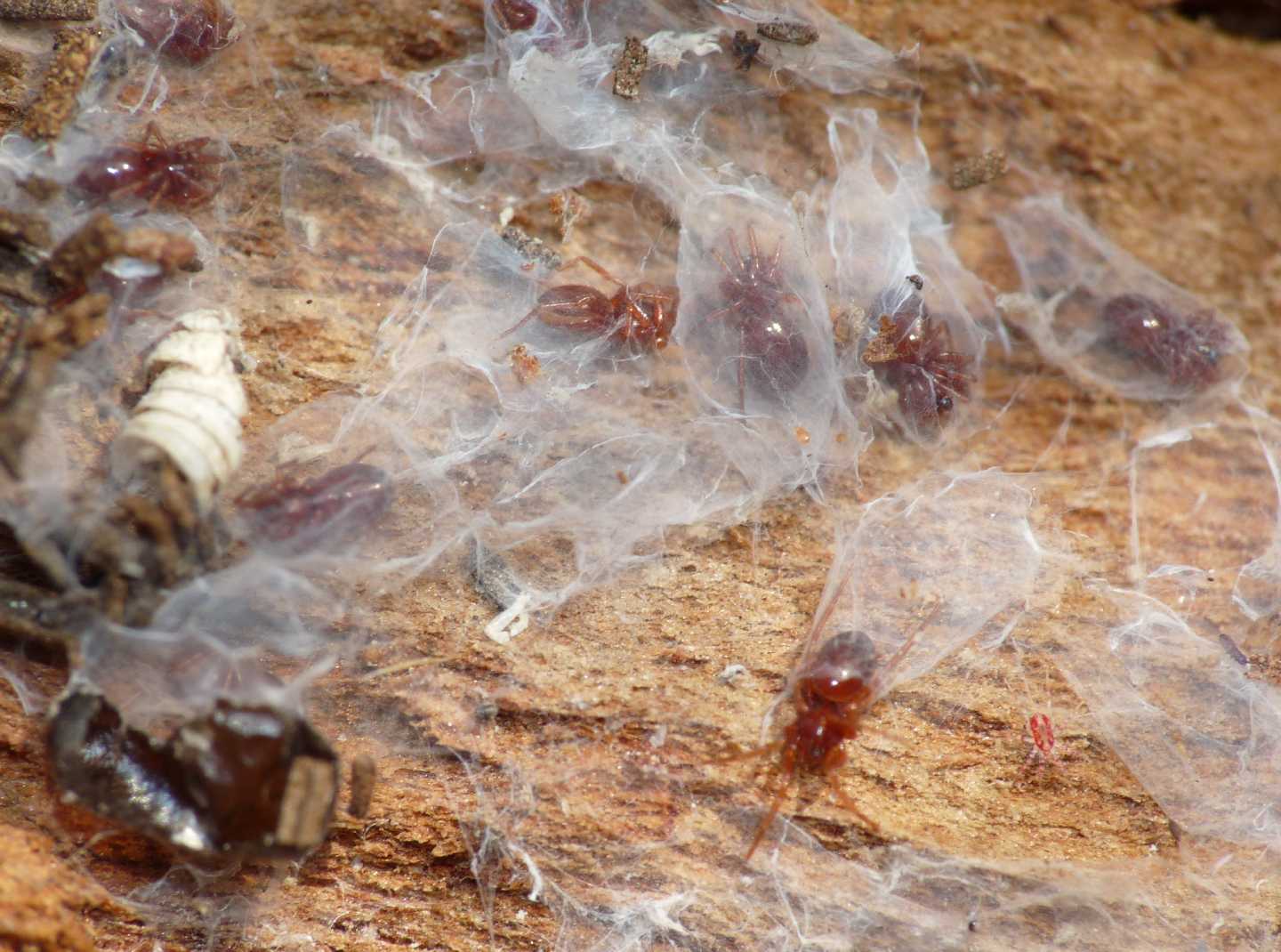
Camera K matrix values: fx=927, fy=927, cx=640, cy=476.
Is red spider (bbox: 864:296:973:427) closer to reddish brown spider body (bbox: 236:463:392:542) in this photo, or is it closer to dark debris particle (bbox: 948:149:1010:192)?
dark debris particle (bbox: 948:149:1010:192)

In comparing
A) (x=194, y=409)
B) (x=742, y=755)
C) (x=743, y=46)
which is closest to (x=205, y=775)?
(x=194, y=409)

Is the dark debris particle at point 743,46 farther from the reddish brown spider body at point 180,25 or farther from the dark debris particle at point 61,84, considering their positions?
the dark debris particle at point 61,84

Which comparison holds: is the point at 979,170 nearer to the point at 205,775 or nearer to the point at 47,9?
the point at 47,9

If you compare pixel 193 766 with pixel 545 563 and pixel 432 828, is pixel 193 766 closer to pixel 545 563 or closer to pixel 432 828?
pixel 432 828

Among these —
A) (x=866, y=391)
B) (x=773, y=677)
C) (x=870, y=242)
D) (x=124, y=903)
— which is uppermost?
(x=870, y=242)

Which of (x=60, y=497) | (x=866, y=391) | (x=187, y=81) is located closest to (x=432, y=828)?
(x=60, y=497)

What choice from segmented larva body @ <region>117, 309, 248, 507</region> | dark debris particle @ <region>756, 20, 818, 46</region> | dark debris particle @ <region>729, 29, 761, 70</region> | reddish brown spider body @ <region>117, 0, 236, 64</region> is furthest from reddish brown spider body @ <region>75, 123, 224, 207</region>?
dark debris particle @ <region>756, 20, 818, 46</region>
